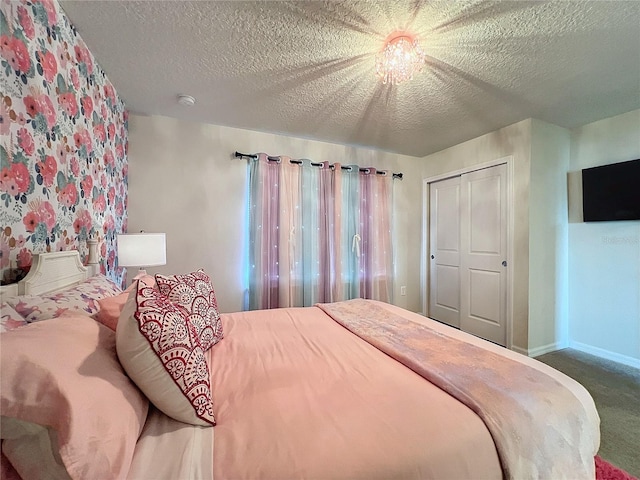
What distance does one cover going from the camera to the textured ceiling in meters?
1.44

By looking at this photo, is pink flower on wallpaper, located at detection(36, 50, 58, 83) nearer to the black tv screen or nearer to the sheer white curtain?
the sheer white curtain

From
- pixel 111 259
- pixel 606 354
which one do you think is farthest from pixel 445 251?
pixel 111 259

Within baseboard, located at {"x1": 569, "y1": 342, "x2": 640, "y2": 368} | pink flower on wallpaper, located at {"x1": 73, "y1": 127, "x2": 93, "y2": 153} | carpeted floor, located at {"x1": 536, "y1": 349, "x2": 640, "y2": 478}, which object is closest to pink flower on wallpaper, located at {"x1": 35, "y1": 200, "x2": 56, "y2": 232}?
pink flower on wallpaper, located at {"x1": 73, "y1": 127, "x2": 93, "y2": 153}

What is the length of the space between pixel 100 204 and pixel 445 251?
12.3ft

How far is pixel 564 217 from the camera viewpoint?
111 inches

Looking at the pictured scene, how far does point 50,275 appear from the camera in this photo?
1221 mm

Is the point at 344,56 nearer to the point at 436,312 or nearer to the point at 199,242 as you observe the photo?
the point at 199,242

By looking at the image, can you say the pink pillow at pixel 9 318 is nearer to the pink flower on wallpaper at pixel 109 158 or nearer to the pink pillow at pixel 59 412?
the pink pillow at pixel 59 412

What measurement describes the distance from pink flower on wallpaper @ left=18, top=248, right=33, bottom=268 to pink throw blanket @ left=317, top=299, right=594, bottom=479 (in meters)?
1.71

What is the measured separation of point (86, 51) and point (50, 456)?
2.21 metres

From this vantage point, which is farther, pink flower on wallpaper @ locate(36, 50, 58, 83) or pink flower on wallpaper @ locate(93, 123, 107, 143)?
pink flower on wallpaper @ locate(93, 123, 107, 143)

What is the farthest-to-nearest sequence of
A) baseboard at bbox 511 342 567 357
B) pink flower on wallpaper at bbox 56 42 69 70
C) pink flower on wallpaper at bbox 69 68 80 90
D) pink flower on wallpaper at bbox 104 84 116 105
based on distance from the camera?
baseboard at bbox 511 342 567 357
pink flower on wallpaper at bbox 104 84 116 105
pink flower on wallpaper at bbox 69 68 80 90
pink flower on wallpaper at bbox 56 42 69 70

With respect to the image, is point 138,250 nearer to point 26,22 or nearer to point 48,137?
point 48,137

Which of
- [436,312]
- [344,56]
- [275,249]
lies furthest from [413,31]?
[436,312]
